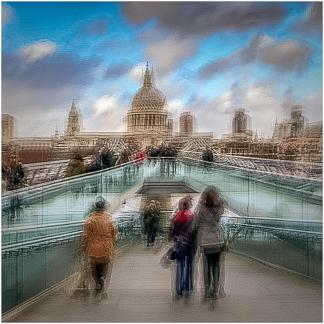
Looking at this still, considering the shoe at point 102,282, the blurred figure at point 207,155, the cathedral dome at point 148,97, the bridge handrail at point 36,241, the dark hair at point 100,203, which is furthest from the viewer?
the blurred figure at point 207,155

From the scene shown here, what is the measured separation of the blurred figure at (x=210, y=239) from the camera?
12.7 ft

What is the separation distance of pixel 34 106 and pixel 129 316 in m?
1.74

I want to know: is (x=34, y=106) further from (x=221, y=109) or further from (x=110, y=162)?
(x=221, y=109)

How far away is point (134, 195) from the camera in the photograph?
4.41m

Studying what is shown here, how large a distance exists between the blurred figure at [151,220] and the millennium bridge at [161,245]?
60 mm

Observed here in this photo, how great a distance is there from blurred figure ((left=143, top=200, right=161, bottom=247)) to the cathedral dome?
29.8 inches

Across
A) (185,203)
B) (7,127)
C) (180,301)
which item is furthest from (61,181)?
(180,301)

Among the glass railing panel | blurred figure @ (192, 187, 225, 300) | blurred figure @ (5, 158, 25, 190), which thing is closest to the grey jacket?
blurred figure @ (192, 187, 225, 300)

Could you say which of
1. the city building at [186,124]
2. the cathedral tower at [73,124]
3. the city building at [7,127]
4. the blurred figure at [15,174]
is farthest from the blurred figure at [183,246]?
the city building at [7,127]

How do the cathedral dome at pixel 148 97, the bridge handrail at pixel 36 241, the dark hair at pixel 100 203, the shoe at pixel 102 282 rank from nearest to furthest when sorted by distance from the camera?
1. the bridge handrail at pixel 36 241
2. the shoe at pixel 102 282
3. the dark hair at pixel 100 203
4. the cathedral dome at pixel 148 97

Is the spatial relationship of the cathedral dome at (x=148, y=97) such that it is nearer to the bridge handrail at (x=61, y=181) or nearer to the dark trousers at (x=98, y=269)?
the bridge handrail at (x=61, y=181)

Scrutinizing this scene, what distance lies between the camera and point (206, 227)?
3.87 metres

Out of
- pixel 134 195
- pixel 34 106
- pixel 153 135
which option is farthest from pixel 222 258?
pixel 34 106

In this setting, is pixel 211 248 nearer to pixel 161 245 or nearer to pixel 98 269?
pixel 161 245
